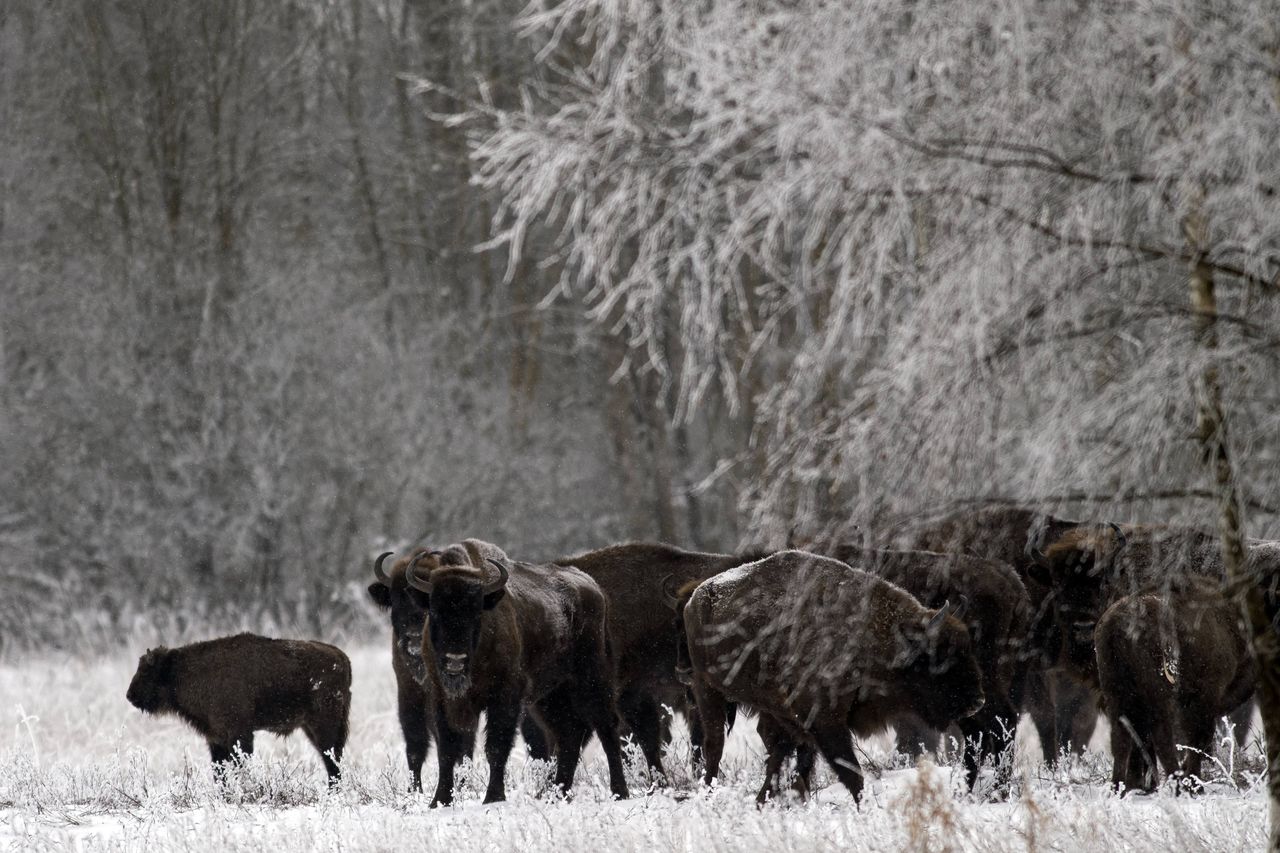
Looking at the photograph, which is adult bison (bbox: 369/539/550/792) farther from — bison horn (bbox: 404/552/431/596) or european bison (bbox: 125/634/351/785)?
european bison (bbox: 125/634/351/785)

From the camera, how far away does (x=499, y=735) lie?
9008 millimetres

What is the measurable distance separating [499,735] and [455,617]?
2.59 feet

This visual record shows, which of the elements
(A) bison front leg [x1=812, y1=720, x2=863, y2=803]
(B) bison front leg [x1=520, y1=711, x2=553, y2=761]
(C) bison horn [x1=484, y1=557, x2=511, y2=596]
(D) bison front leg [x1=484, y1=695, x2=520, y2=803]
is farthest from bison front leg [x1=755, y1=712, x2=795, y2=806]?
(B) bison front leg [x1=520, y1=711, x2=553, y2=761]

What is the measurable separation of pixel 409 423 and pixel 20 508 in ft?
22.4

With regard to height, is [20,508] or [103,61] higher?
[103,61]

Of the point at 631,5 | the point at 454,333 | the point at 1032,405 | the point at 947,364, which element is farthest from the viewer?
the point at 454,333

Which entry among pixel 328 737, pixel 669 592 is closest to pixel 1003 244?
pixel 669 592

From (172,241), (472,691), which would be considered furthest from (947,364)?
(172,241)

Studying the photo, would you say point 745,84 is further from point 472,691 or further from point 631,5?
point 472,691

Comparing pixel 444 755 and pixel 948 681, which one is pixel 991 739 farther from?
pixel 444 755

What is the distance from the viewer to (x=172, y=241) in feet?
94.9

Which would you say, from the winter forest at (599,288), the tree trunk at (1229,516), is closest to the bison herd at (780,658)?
the tree trunk at (1229,516)

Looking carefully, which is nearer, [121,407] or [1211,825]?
[1211,825]

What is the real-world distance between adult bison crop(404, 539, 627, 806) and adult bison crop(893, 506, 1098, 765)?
2.11 m
